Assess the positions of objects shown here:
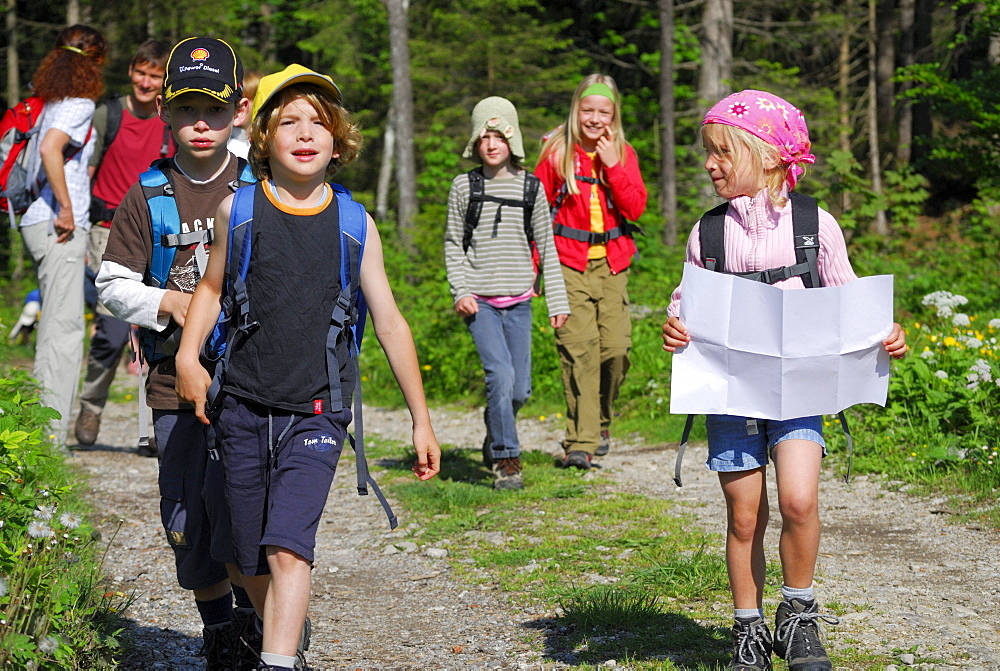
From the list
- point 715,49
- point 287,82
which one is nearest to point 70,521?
point 287,82

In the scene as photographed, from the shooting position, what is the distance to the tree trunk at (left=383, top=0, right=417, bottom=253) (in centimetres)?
1898

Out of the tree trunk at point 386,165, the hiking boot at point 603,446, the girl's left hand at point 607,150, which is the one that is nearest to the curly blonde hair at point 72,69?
the girl's left hand at point 607,150

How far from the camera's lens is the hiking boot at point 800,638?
340cm

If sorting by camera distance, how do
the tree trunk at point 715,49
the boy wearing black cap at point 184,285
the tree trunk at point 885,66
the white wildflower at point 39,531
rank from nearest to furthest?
1. the white wildflower at point 39,531
2. the boy wearing black cap at point 184,285
3. the tree trunk at point 715,49
4. the tree trunk at point 885,66

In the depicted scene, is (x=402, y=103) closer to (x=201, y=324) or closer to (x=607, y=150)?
(x=607, y=150)

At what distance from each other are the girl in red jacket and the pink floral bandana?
3627 mm

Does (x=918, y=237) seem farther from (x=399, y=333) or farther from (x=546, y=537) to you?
(x=399, y=333)

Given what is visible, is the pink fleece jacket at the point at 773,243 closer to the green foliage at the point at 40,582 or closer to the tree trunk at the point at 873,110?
the green foliage at the point at 40,582

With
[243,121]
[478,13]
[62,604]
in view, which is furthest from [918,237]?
[62,604]

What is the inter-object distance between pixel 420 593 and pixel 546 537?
0.95 metres

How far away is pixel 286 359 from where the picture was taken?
3.20 meters

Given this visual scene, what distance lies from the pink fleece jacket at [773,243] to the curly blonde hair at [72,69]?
16.1 ft

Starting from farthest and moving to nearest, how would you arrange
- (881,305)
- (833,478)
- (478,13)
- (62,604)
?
1. (478,13)
2. (833,478)
3. (881,305)
4. (62,604)

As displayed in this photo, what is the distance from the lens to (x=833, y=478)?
6922mm
